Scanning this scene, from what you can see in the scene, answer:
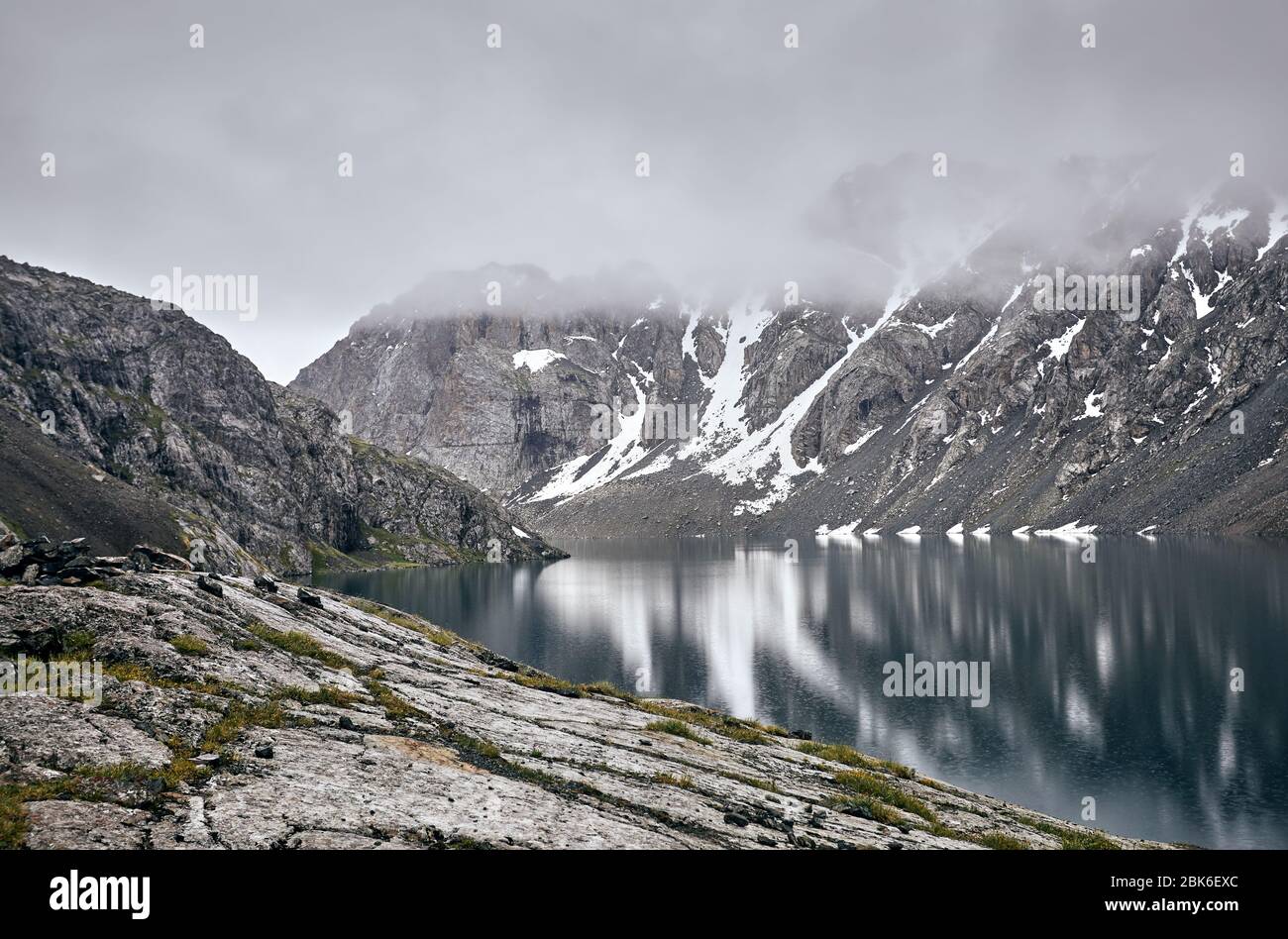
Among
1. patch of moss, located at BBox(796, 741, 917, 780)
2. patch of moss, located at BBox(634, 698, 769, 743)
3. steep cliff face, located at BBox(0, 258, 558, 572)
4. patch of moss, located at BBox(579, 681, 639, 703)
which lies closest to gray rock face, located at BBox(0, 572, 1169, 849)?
patch of moss, located at BBox(796, 741, 917, 780)

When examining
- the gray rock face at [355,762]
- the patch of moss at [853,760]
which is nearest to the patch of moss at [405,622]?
the gray rock face at [355,762]

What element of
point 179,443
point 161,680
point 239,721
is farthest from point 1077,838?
point 179,443

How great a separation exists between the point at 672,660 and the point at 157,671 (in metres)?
51.7

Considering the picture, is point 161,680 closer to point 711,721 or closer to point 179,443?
point 711,721

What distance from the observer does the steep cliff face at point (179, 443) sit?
102 meters

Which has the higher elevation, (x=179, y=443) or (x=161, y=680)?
(x=179, y=443)

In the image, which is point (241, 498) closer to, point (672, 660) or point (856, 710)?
point (672, 660)

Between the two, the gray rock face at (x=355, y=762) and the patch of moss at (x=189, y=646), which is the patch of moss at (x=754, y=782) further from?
the patch of moss at (x=189, y=646)

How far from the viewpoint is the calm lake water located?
125 ft

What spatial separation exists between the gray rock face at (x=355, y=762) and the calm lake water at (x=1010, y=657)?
13.5m

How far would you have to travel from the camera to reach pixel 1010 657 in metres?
65.0

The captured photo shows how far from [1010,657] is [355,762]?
62.9 meters
